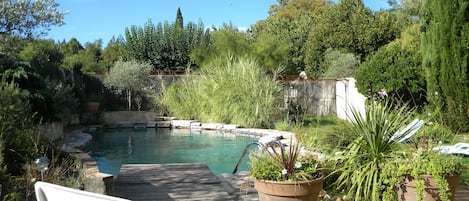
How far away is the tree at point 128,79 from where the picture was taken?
547 inches

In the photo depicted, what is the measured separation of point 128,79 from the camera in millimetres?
13875

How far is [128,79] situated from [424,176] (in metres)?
11.7

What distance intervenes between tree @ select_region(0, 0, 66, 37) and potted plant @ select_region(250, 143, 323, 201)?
4.50 m

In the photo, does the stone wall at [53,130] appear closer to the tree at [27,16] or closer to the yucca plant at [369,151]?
the tree at [27,16]

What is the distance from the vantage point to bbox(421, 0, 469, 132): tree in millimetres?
8266

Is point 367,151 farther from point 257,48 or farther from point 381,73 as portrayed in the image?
point 257,48

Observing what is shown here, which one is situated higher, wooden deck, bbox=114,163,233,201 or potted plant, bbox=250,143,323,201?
potted plant, bbox=250,143,323,201

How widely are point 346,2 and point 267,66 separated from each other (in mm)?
8253

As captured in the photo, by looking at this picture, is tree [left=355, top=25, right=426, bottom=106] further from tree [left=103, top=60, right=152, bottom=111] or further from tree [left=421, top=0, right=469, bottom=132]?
tree [left=103, top=60, right=152, bottom=111]

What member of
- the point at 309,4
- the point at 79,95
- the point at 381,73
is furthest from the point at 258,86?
the point at 309,4

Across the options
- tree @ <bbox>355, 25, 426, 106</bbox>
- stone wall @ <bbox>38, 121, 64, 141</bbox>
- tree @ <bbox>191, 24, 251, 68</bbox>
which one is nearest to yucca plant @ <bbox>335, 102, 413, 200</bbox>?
stone wall @ <bbox>38, 121, 64, 141</bbox>

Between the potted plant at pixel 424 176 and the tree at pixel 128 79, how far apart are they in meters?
11.4

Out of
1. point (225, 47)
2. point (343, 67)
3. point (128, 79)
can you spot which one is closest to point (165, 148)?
point (128, 79)

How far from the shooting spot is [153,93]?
1429 cm
